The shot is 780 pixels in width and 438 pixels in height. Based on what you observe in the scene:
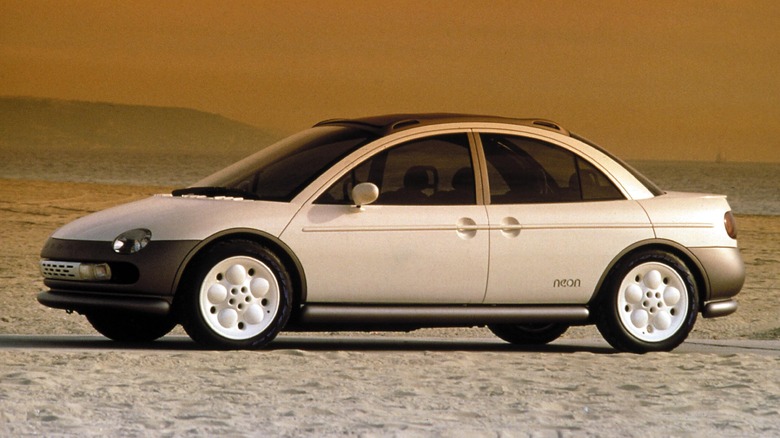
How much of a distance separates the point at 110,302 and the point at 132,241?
432mm

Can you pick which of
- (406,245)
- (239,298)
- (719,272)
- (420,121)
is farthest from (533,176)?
(239,298)

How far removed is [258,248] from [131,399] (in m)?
2.09

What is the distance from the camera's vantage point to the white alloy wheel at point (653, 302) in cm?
1147

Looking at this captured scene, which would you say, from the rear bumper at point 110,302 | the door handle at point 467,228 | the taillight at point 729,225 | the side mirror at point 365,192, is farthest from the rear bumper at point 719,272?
the rear bumper at point 110,302

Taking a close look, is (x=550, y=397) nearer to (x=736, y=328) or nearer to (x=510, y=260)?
(x=510, y=260)

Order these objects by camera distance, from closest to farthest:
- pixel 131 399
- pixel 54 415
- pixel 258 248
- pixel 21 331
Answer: pixel 54 415, pixel 131 399, pixel 258 248, pixel 21 331

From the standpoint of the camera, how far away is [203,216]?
10.6 meters

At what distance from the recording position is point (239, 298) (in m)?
10.5

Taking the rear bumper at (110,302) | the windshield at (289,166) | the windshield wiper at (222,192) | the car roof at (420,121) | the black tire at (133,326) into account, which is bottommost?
the black tire at (133,326)

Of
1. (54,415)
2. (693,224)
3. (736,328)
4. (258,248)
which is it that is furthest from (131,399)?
(736,328)

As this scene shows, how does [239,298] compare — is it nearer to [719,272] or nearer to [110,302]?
[110,302]

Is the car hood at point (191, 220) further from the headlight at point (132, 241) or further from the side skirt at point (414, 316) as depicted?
the side skirt at point (414, 316)

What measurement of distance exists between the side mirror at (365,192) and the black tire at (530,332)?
2.55 m

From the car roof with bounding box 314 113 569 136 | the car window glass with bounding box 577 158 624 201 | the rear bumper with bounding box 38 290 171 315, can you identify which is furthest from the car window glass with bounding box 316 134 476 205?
the rear bumper with bounding box 38 290 171 315
